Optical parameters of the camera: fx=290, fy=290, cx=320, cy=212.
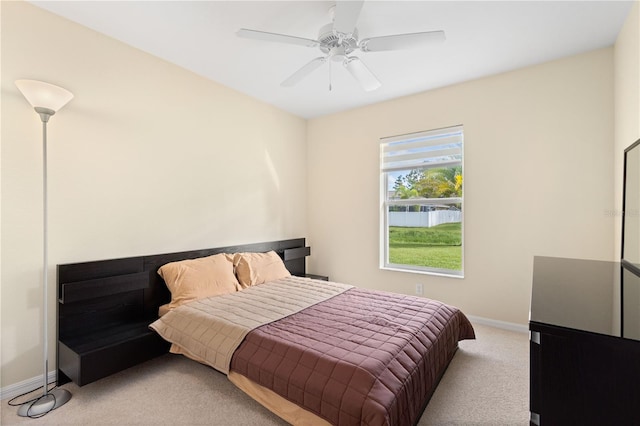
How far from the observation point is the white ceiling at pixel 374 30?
2.12 meters

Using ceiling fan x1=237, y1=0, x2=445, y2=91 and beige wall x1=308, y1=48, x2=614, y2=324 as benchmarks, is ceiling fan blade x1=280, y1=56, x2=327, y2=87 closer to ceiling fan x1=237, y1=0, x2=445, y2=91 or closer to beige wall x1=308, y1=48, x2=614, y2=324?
ceiling fan x1=237, y1=0, x2=445, y2=91

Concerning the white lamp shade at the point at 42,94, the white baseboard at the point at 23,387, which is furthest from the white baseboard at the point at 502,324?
the white lamp shade at the point at 42,94

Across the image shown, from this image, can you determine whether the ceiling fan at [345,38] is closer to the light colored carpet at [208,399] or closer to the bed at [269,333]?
the bed at [269,333]

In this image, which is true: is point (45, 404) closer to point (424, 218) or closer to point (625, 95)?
point (424, 218)

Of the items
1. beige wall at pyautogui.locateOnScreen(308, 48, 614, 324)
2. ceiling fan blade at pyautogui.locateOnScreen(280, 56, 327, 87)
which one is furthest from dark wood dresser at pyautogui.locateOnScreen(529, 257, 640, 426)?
ceiling fan blade at pyautogui.locateOnScreen(280, 56, 327, 87)

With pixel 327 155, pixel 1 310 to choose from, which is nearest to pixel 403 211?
pixel 327 155

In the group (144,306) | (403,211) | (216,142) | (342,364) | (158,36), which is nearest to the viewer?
(342,364)

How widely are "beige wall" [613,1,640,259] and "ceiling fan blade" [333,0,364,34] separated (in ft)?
6.44

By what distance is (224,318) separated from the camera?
85.8 inches

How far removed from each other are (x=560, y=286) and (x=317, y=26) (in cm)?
244

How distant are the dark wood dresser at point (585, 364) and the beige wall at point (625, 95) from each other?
1.72m

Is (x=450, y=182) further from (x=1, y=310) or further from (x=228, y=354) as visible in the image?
(x=1, y=310)

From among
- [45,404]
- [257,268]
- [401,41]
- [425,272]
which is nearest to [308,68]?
[401,41]

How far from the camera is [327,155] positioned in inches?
177
